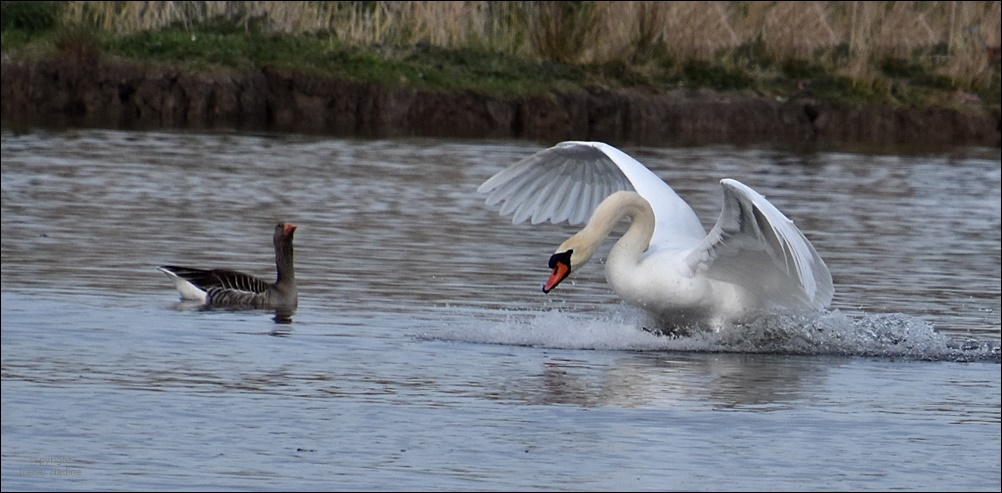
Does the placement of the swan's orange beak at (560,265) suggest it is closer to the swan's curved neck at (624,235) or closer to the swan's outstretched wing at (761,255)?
the swan's curved neck at (624,235)

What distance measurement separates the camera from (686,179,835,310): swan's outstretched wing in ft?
28.9

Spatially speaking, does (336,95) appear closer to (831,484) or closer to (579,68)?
(579,68)

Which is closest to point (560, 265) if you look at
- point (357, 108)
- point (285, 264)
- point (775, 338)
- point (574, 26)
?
point (775, 338)

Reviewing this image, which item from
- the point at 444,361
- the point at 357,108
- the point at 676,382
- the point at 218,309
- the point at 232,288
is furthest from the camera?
the point at 357,108

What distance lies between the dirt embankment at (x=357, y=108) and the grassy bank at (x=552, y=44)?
19 cm

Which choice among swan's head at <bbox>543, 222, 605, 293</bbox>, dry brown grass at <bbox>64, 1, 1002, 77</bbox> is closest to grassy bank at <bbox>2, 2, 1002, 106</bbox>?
dry brown grass at <bbox>64, 1, 1002, 77</bbox>

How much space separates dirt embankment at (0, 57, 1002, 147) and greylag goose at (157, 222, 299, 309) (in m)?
12.9

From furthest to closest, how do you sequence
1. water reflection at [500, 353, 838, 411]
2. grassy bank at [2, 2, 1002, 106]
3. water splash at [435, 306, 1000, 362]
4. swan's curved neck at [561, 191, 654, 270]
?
grassy bank at [2, 2, 1002, 106] → water splash at [435, 306, 1000, 362] → swan's curved neck at [561, 191, 654, 270] → water reflection at [500, 353, 838, 411]

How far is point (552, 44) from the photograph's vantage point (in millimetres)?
26750

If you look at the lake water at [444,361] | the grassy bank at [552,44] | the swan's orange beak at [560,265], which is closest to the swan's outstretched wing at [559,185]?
the lake water at [444,361]

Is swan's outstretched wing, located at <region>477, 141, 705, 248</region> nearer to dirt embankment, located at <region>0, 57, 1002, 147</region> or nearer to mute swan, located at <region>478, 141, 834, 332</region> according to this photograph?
mute swan, located at <region>478, 141, 834, 332</region>

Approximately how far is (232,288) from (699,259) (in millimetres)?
2751

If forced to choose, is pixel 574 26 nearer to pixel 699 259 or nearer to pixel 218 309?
pixel 218 309

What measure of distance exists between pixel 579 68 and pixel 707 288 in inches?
658
